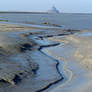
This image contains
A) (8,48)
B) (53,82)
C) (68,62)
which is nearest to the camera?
(53,82)

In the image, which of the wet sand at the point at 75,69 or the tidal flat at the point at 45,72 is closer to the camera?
the tidal flat at the point at 45,72

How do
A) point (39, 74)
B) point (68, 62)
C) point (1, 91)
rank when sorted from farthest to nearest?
point (68, 62)
point (39, 74)
point (1, 91)

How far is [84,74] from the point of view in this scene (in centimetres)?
1302

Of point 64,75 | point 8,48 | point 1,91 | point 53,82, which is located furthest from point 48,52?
point 1,91

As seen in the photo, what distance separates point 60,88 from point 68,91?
1.58 feet

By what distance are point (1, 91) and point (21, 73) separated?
230cm

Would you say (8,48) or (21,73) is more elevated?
(21,73)

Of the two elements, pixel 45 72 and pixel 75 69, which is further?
pixel 75 69

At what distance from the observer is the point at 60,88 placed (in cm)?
1074

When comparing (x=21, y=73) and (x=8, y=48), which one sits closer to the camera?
(x=21, y=73)

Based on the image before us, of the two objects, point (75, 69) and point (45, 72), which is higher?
point (45, 72)

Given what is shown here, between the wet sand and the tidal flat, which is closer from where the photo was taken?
the tidal flat

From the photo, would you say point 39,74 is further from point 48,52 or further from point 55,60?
point 48,52

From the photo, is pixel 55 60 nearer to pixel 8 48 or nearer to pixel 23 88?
pixel 8 48
